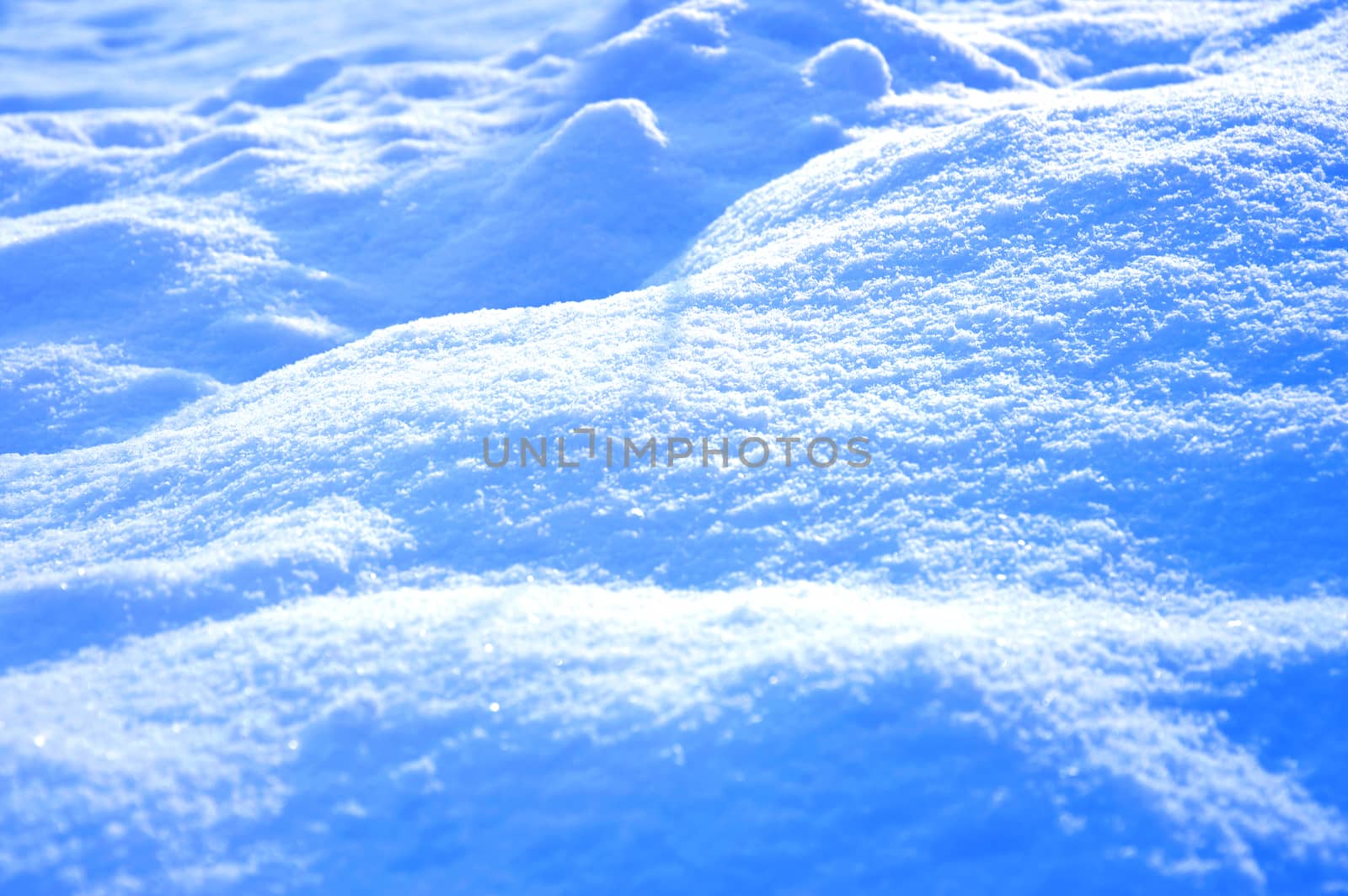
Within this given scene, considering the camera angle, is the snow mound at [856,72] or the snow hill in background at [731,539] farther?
the snow mound at [856,72]

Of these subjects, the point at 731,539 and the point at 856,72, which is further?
the point at 856,72

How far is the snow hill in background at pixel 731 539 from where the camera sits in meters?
1.16

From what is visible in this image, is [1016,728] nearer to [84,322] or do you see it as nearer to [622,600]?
[622,600]

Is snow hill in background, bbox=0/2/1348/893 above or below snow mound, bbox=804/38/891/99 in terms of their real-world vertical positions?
below

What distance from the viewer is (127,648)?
150 cm

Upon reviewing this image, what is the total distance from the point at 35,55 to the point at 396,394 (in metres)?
5.56

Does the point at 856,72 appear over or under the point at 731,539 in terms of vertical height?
over

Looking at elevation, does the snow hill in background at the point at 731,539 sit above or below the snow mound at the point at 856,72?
below

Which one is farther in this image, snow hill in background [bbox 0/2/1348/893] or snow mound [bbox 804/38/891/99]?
snow mound [bbox 804/38/891/99]

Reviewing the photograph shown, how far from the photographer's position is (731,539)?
1.58 m

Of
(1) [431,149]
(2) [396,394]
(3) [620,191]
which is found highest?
(1) [431,149]

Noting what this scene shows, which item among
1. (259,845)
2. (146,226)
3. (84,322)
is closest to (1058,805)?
Answer: (259,845)

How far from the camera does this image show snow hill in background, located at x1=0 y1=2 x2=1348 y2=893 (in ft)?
3.81

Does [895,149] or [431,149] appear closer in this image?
[895,149]
